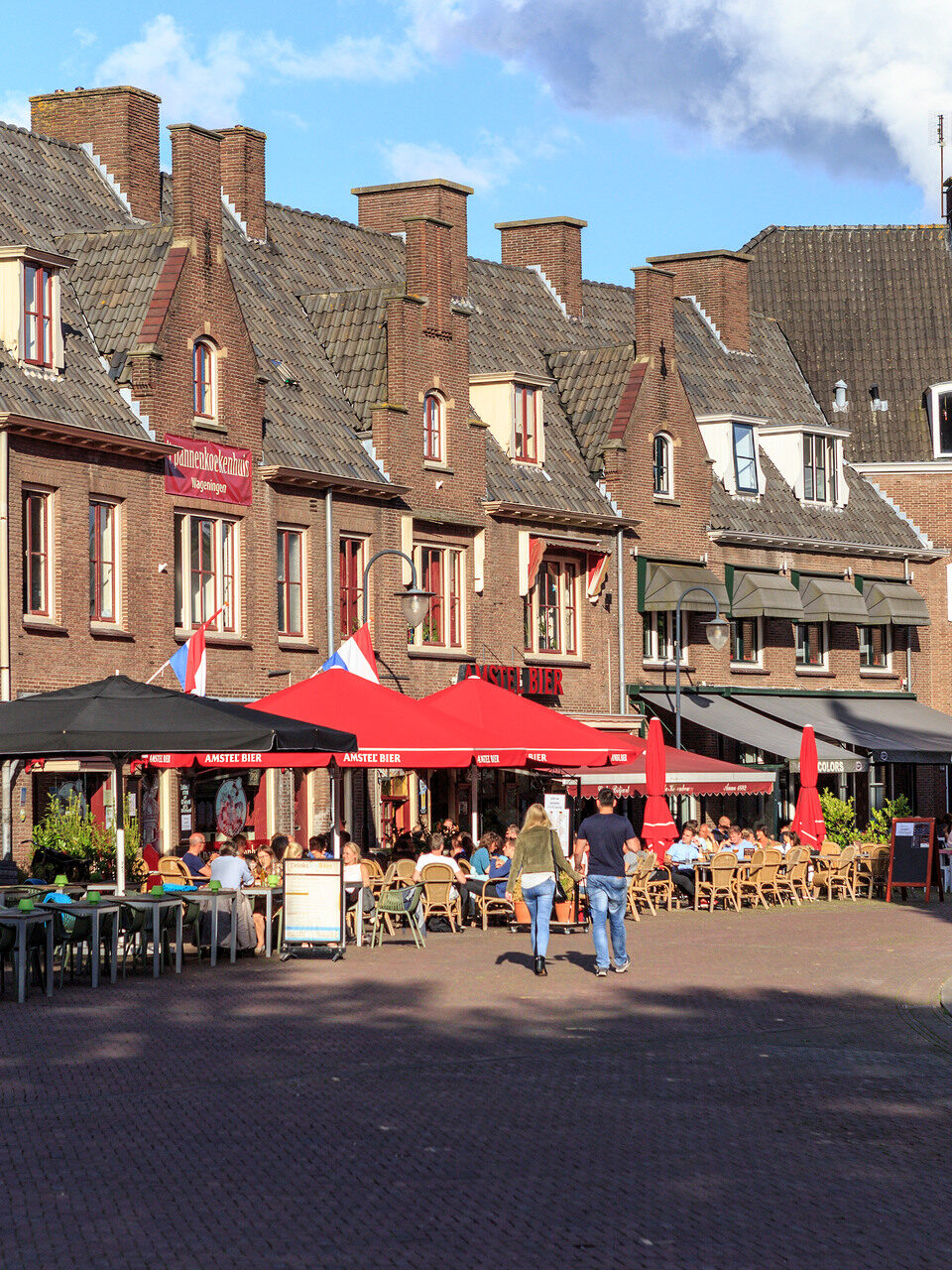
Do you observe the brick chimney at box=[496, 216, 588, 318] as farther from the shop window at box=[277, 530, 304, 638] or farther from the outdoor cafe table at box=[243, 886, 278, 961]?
the outdoor cafe table at box=[243, 886, 278, 961]

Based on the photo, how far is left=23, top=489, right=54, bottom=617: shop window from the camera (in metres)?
27.6

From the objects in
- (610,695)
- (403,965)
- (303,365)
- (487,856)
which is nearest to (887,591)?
(610,695)

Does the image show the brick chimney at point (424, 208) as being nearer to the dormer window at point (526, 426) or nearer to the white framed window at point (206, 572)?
the dormer window at point (526, 426)

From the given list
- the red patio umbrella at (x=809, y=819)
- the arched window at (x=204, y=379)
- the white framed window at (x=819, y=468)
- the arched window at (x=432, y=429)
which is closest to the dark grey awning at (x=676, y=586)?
the white framed window at (x=819, y=468)

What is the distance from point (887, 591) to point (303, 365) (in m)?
18.4

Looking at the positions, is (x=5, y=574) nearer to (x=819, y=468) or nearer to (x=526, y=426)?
(x=526, y=426)

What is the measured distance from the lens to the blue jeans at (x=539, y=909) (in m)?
19.8

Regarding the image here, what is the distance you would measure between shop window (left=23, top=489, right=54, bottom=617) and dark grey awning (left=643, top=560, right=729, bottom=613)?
15598 millimetres

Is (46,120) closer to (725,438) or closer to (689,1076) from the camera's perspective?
(725,438)

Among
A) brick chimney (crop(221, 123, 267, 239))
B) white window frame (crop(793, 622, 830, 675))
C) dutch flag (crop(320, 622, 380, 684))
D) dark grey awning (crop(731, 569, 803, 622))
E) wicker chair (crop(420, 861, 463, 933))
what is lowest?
wicker chair (crop(420, 861, 463, 933))

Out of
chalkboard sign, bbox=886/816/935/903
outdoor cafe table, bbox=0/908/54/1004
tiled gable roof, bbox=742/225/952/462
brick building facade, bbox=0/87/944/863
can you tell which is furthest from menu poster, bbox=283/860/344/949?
tiled gable roof, bbox=742/225/952/462

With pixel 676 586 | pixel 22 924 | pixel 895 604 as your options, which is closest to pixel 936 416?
pixel 895 604

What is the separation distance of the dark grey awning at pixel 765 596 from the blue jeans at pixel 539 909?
2342cm

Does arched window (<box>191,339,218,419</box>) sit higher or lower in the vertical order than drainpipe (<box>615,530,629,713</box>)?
higher
